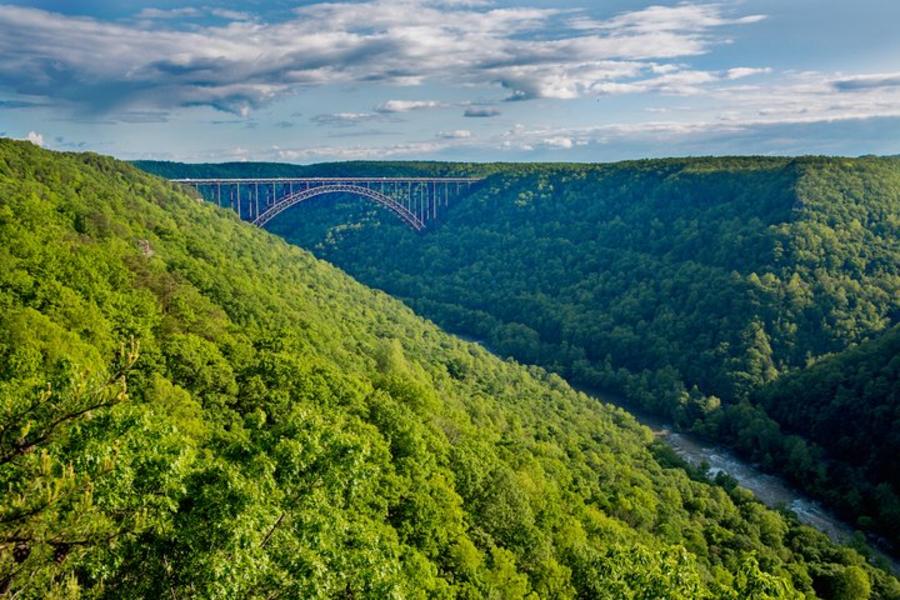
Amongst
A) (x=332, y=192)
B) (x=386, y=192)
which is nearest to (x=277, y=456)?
(x=332, y=192)

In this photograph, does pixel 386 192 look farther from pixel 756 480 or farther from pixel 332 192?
pixel 756 480

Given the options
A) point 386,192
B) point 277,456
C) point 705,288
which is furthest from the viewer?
point 386,192

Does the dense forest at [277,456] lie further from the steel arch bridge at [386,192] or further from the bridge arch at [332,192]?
the steel arch bridge at [386,192]

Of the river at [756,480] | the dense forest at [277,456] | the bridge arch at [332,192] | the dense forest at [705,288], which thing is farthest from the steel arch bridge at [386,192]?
the river at [756,480]

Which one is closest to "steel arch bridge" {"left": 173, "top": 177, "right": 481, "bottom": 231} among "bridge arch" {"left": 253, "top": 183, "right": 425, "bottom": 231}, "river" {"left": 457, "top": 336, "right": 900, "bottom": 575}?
"bridge arch" {"left": 253, "top": 183, "right": 425, "bottom": 231}

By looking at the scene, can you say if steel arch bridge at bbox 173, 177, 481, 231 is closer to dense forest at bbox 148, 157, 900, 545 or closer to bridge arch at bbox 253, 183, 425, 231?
bridge arch at bbox 253, 183, 425, 231

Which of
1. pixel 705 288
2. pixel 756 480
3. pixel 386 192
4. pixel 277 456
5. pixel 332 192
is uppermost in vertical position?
pixel 332 192
